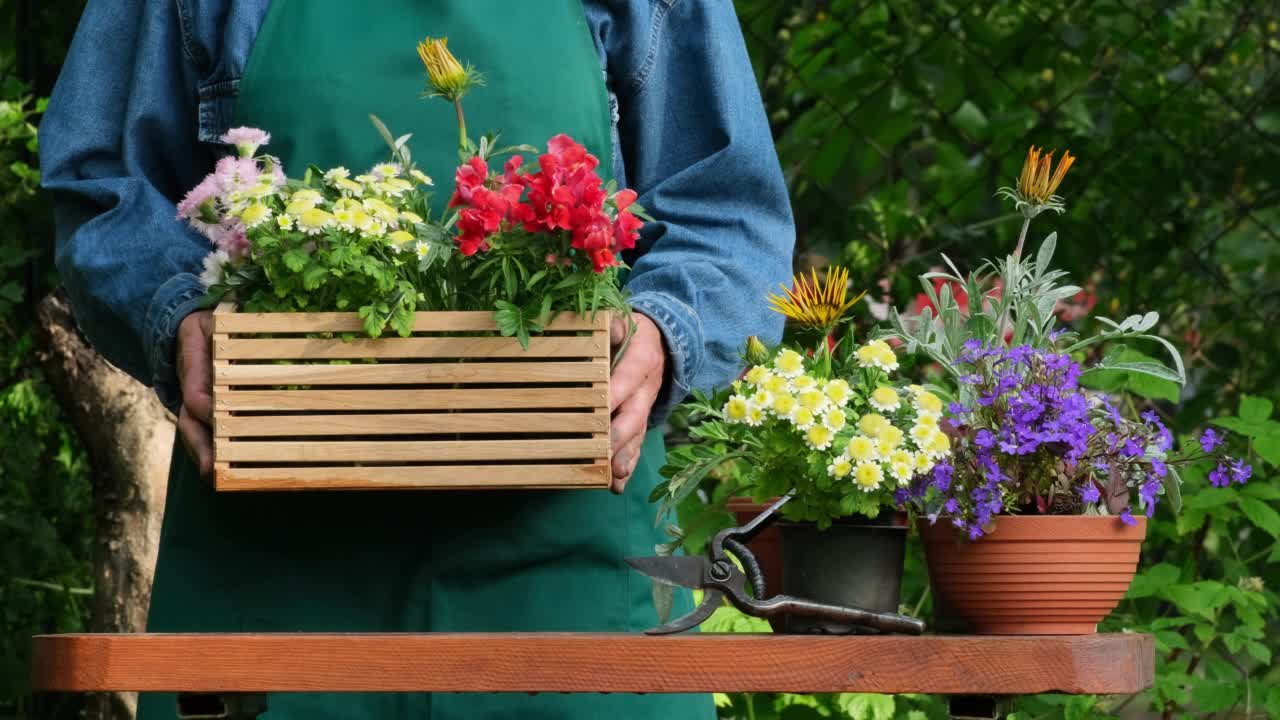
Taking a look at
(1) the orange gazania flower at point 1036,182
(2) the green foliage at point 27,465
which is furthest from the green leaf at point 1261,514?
(2) the green foliage at point 27,465

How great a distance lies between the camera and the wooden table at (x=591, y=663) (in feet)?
3.83

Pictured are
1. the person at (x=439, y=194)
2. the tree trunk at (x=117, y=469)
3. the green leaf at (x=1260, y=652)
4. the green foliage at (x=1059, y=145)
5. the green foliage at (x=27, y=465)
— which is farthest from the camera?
the green foliage at (x=1059, y=145)

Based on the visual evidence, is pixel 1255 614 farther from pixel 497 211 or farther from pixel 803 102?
pixel 497 211

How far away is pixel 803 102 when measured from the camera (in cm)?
351

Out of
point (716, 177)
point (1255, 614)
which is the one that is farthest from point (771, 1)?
point (716, 177)

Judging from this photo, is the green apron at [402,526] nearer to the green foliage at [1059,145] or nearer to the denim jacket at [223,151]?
the denim jacket at [223,151]

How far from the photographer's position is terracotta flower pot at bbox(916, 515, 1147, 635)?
4.16ft

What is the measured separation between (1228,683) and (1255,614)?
6.5 inches

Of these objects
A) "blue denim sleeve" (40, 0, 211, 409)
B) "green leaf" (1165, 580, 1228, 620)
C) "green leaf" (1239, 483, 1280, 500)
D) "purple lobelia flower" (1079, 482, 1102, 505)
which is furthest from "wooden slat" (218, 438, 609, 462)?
"green leaf" (1239, 483, 1280, 500)

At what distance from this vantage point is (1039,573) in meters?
1.26

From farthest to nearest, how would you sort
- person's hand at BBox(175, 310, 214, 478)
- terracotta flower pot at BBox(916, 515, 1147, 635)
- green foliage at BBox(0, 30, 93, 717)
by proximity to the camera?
green foliage at BBox(0, 30, 93, 717), person's hand at BBox(175, 310, 214, 478), terracotta flower pot at BBox(916, 515, 1147, 635)

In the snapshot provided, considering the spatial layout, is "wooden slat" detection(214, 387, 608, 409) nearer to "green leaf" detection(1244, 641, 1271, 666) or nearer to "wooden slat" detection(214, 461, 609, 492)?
"wooden slat" detection(214, 461, 609, 492)

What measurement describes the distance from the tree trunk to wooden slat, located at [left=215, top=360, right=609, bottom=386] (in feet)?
5.31

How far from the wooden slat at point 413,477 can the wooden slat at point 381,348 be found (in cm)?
9
